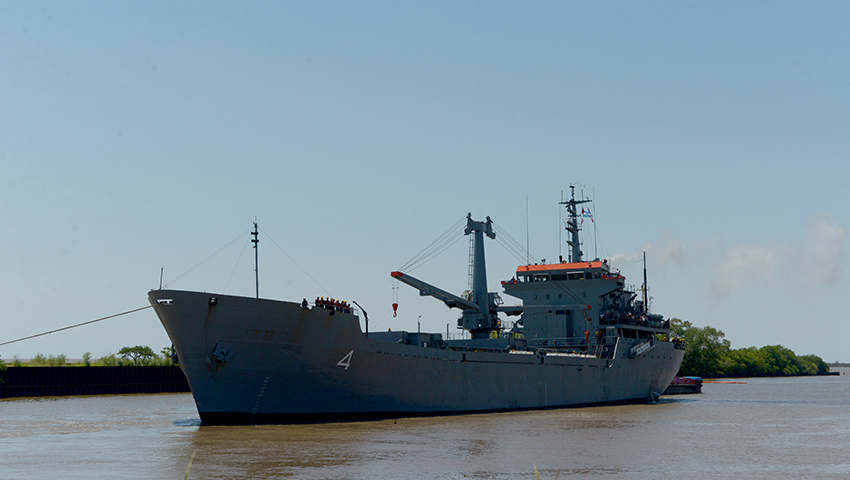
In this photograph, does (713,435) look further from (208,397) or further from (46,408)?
(46,408)

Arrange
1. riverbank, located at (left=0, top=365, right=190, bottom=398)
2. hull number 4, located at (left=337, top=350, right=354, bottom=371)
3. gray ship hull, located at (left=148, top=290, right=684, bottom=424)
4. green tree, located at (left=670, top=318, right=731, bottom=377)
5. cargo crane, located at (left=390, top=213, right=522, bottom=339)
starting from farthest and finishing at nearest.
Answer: green tree, located at (left=670, top=318, right=731, bottom=377) → riverbank, located at (left=0, top=365, right=190, bottom=398) → cargo crane, located at (left=390, top=213, right=522, bottom=339) → hull number 4, located at (left=337, top=350, right=354, bottom=371) → gray ship hull, located at (left=148, top=290, right=684, bottom=424)

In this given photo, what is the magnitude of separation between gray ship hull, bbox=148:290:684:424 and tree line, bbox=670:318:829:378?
80.8 metres

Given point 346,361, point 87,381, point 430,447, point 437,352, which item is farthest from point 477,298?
point 87,381

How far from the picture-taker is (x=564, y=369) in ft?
133

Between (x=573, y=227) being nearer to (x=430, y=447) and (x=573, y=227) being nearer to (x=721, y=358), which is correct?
(x=430, y=447)

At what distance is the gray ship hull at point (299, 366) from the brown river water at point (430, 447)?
103 centimetres

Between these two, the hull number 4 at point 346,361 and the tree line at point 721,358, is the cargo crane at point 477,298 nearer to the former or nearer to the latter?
the hull number 4 at point 346,361

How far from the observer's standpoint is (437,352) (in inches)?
1307

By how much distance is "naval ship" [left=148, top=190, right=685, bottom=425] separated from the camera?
27.1 m

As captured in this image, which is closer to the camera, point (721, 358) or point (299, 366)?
point (299, 366)

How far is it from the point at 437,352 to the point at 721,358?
333ft

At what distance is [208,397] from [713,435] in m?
17.8

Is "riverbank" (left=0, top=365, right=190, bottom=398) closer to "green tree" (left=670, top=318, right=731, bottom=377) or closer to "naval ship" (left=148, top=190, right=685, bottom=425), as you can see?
"naval ship" (left=148, top=190, right=685, bottom=425)

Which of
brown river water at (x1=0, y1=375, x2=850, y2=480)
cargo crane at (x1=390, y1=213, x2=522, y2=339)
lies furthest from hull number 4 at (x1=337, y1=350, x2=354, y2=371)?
cargo crane at (x1=390, y1=213, x2=522, y2=339)
